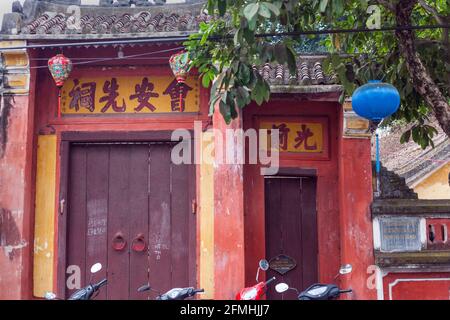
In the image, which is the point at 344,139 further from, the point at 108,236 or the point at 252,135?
the point at 108,236

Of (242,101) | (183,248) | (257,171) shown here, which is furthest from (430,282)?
(242,101)

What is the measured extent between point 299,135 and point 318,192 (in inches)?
30.8

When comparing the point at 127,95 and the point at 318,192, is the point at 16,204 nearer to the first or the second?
the point at 127,95

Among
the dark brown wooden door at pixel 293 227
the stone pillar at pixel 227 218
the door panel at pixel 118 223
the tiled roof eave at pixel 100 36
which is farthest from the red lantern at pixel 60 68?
the dark brown wooden door at pixel 293 227

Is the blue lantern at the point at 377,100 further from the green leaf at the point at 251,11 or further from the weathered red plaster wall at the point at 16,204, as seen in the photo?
the weathered red plaster wall at the point at 16,204

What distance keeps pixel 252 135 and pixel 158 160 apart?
125cm

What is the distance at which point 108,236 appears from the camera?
23.0 ft

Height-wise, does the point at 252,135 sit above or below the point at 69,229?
above

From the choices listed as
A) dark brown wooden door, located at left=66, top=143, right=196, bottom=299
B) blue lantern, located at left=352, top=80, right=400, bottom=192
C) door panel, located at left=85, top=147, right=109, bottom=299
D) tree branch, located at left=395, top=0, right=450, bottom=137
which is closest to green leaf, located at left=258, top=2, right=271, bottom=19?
blue lantern, located at left=352, top=80, right=400, bottom=192

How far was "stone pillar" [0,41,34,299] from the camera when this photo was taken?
657 centimetres

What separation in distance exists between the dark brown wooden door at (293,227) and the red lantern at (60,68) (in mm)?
2839

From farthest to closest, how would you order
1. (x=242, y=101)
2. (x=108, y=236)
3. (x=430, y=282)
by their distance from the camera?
(x=108, y=236), (x=430, y=282), (x=242, y=101)

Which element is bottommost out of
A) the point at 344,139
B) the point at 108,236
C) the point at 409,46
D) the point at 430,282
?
the point at 430,282

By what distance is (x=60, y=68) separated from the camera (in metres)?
6.60
